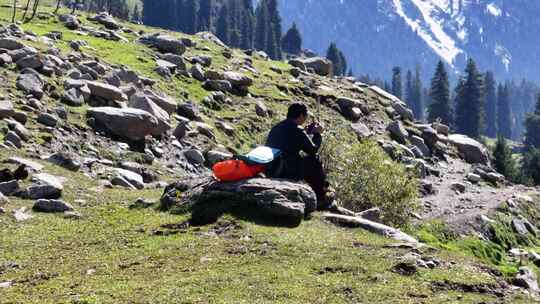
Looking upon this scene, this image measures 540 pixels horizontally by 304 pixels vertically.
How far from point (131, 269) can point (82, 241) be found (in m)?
3.18

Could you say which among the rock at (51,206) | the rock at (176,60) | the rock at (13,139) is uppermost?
the rock at (176,60)

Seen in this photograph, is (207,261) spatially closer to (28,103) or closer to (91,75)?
(28,103)

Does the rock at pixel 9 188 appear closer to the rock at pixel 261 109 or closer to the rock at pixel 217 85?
the rock at pixel 217 85

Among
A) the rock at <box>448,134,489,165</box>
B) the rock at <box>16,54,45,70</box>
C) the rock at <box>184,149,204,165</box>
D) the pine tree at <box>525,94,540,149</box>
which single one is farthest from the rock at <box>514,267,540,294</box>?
the pine tree at <box>525,94,540,149</box>

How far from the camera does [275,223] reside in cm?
1714

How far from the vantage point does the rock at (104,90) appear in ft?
109

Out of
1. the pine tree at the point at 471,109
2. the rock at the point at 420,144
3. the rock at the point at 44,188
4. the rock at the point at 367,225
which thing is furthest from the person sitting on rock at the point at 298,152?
the pine tree at the point at 471,109

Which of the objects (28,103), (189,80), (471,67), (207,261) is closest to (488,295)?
(207,261)

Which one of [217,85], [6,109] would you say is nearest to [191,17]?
[217,85]

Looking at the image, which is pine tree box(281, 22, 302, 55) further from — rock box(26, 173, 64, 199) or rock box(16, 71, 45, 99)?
rock box(26, 173, 64, 199)

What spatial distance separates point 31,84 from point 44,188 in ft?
38.0

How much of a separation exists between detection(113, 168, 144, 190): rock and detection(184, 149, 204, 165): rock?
7243 mm

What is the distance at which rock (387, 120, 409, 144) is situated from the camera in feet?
188

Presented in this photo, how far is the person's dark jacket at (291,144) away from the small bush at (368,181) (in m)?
9.40
